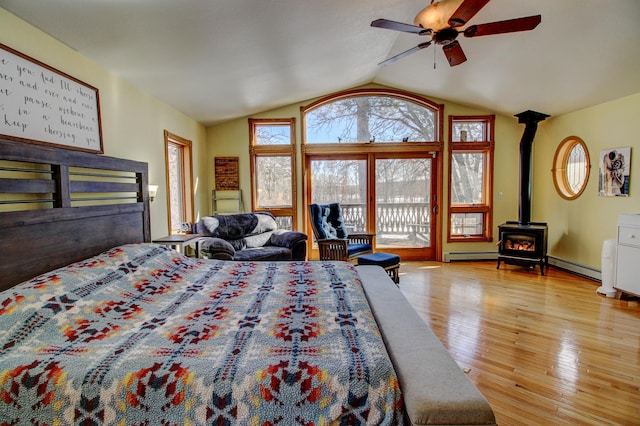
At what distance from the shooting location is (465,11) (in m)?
2.09

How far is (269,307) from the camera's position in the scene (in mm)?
1800

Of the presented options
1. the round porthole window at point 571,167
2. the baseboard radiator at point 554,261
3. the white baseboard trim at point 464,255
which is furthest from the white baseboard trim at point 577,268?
the round porthole window at point 571,167

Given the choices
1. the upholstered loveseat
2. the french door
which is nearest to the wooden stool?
the upholstered loveseat

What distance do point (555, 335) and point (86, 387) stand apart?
325 centimetres

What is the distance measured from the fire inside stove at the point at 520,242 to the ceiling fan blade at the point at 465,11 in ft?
11.8

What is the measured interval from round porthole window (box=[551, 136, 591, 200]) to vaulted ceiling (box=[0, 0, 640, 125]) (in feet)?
1.78

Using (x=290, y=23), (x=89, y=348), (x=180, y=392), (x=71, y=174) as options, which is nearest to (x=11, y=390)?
(x=89, y=348)

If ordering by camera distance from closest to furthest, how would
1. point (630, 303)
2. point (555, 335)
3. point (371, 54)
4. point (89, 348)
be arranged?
point (89, 348), point (555, 335), point (630, 303), point (371, 54)

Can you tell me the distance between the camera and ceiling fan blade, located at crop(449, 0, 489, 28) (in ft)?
6.47

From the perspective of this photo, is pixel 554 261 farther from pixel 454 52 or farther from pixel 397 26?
pixel 397 26

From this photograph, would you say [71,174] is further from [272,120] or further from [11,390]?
[272,120]

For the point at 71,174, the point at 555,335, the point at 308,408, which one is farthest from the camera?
the point at 555,335

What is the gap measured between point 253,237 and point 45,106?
2.77 meters

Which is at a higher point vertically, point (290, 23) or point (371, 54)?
point (371, 54)
